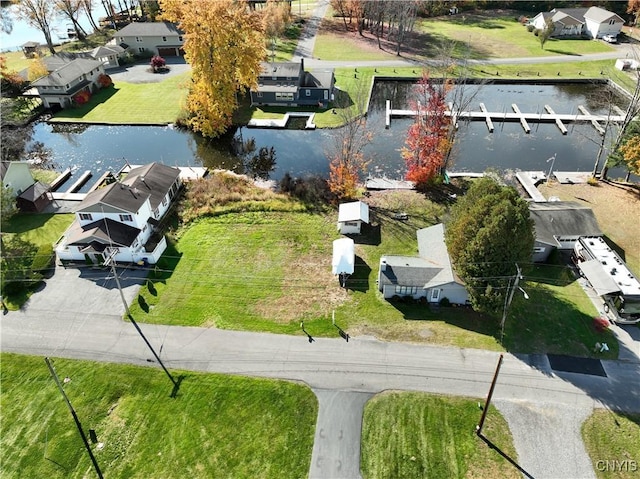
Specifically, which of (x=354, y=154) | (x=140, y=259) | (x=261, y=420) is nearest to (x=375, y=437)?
(x=261, y=420)

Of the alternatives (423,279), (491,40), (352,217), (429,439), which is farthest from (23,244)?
(491,40)

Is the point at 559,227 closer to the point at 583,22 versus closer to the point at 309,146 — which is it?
the point at 309,146

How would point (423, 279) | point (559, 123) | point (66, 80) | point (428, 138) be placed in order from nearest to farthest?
point (423, 279), point (428, 138), point (559, 123), point (66, 80)

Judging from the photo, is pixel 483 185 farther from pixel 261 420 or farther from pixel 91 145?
pixel 91 145

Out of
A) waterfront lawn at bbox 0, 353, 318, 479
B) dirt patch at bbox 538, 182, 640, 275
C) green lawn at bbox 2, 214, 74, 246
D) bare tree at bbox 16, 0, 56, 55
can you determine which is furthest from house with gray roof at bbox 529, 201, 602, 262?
bare tree at bbox 16, 0, 56, 55

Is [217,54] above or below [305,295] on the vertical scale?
above

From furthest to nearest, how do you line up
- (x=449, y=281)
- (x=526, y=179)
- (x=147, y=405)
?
(x=526, y=179) → (x=449, y=281) → (x=147, y=405)

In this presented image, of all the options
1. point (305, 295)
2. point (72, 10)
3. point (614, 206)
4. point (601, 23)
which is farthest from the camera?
point (601, 23)

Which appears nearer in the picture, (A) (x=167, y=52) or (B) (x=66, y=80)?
(B) (x=66, y=80)
